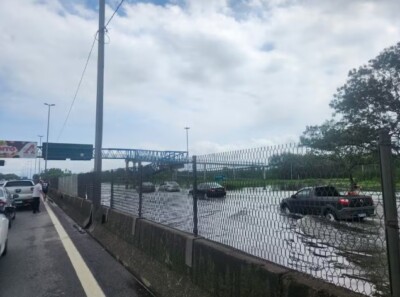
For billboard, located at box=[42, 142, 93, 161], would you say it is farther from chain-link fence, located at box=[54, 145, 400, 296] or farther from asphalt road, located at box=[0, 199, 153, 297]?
chain-link fence, located at box=[54, 145, 400, 296]

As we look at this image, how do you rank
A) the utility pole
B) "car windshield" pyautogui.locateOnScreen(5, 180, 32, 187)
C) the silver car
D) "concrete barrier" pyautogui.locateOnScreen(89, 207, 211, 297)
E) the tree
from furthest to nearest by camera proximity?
the tree → "car windshield" pyautogui.locateOnScreen(5, 180, 32, 187) → the utility pole → the silver car → "concrete barrier" pyautogui.locateOnScreen(89, 207, 211, 297)

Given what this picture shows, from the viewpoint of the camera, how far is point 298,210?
12.5ft

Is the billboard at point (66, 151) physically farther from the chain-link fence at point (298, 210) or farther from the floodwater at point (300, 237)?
the floodwater at point (300, 237)

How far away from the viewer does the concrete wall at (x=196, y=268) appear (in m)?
3.71

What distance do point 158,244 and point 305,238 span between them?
3.44 m

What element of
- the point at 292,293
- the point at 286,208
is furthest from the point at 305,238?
the point at 292,293

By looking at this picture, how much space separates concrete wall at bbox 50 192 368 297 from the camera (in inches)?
146

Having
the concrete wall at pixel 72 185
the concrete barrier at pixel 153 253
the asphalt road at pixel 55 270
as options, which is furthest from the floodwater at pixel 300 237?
the concrete wall at pixel 72 185

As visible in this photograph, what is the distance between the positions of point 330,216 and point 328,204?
10cm

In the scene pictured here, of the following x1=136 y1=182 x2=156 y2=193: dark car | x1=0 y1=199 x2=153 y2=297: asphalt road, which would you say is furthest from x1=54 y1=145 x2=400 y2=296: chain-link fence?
x1=136 y1=182 x2=156 y2=193: dark car

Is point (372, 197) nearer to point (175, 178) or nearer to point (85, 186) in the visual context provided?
point (175, 178)

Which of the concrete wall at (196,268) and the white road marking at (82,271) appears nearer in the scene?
the concrete wall at (196,268)

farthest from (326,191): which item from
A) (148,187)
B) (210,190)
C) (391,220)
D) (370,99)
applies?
(370,99)

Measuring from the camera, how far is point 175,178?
730 centimetres
